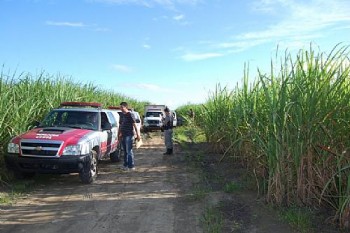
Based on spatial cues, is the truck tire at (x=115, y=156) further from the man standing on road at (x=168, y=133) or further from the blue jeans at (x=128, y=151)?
the man standing on road at (x=168, y=133)

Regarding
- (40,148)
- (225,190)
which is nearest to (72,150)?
(40,148)

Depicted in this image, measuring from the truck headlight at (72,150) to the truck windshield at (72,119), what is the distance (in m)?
1.50

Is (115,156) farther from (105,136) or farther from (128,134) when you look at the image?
(105,136)

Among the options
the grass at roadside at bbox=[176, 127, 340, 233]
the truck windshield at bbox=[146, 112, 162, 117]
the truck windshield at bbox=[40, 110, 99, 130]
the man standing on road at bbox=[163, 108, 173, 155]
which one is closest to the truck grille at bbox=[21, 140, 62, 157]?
the truck windshield at bbox=[40, 110, 99, 130]

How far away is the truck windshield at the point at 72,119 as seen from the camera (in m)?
11.0

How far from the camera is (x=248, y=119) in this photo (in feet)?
27.8

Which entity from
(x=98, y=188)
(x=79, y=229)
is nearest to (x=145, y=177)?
(x=98, y=188)

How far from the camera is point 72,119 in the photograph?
443 inches

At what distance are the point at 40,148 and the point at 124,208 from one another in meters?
2.76

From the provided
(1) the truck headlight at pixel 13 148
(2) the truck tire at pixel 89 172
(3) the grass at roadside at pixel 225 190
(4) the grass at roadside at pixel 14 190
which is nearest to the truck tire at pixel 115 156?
(3) the grass at roadside at pixel 225 190

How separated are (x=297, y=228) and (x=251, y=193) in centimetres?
221

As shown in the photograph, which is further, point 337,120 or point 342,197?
point 337,120

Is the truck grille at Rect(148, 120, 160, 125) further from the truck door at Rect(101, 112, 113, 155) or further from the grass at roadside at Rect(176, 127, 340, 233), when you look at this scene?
the truck door at Rect(101, 112, 113, 155)

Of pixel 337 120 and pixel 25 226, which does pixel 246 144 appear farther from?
pixel 25 226
